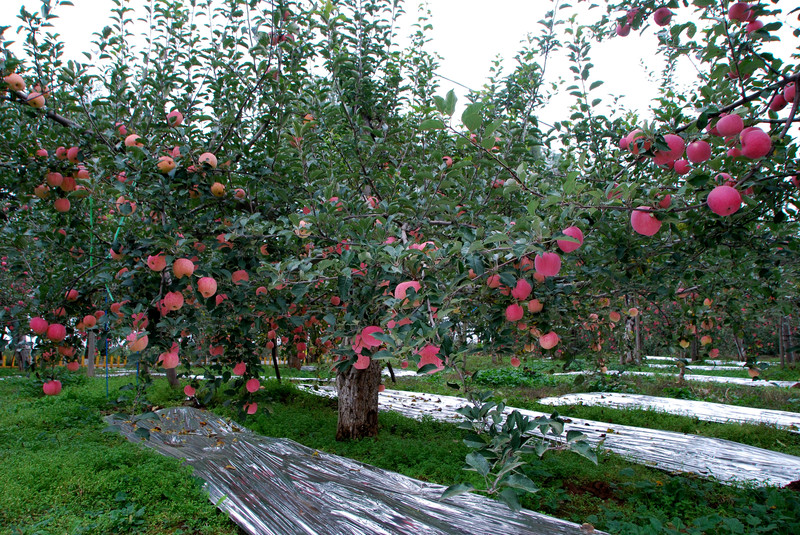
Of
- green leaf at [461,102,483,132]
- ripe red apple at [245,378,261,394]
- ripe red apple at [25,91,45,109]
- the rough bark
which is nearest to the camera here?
green leaf at [461,102,483,132]

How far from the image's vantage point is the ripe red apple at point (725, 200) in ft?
4.82

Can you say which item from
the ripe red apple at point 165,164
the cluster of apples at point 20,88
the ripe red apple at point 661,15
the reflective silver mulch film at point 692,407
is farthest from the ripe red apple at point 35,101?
the reflective silver mulch film at point 692,407

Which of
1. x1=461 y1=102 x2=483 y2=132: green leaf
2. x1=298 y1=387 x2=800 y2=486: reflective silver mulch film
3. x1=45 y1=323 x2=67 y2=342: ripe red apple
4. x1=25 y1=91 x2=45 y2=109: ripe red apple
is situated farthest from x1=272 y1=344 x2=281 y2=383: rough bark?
x1=461 y1=102 x2=483 y2=132: green leaf

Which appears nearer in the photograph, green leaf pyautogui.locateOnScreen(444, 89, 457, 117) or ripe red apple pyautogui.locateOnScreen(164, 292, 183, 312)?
Answer: green leaf pyautogui.locateOnScreen(444, 89, 457, 117)

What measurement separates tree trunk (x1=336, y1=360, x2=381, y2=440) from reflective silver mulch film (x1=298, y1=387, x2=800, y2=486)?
2.26 m

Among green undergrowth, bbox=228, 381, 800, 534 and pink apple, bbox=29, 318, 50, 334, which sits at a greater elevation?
pink apple, bbox=29, 318, 50, 334

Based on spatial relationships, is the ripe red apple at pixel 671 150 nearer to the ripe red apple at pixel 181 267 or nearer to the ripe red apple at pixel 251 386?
the ripe red apple at pixel 181 267

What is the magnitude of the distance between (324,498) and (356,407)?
1804mm

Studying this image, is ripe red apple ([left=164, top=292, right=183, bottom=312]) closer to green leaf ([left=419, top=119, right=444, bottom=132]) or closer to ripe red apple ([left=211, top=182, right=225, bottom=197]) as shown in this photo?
ripe red apple ([left=211, top=182, right=225, bottom=197])

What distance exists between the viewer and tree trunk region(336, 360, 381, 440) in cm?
482

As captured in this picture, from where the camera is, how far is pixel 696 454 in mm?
4160

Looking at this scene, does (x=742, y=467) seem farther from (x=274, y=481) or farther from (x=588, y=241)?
(x=274, y=481)

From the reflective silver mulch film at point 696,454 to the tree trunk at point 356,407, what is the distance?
226cm

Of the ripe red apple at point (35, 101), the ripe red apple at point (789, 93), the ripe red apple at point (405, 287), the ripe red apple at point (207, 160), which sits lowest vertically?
the ripe red apple at point (405, 287)
